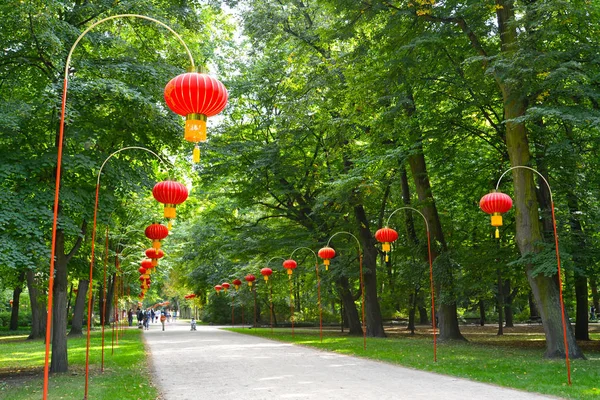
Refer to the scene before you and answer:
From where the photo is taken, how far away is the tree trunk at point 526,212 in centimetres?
1491

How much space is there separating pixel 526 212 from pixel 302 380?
8.60 metres

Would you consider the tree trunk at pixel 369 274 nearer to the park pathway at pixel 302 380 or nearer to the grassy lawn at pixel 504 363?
the grassy lawn at pixel 504 363

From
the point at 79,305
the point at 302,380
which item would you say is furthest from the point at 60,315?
the point at 79,305

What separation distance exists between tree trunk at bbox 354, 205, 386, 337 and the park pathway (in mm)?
8270

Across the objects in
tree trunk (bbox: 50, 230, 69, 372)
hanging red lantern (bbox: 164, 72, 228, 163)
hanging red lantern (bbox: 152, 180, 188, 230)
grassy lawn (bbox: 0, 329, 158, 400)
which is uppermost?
hanging red lantern (bbox: 164, 72, 228, 163)

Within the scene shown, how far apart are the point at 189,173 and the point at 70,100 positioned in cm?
1300

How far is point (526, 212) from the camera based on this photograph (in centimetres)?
1570

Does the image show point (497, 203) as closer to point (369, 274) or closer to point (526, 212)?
point (526, 212)

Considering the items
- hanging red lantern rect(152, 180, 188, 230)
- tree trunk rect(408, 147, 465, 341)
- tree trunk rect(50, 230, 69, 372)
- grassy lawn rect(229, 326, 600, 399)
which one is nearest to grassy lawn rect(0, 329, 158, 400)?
tree trunk rect(50, 230, 69, 372)

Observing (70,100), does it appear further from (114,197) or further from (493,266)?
(493,266)

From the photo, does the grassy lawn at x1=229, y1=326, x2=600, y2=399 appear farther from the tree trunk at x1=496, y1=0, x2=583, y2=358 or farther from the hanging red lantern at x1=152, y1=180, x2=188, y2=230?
the hanging red lantern at x1=152, y1=180, x2=188, y2=230

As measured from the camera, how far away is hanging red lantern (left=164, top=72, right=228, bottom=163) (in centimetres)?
594

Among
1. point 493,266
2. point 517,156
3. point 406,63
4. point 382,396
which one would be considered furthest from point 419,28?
point 382,396

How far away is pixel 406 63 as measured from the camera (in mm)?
16484
